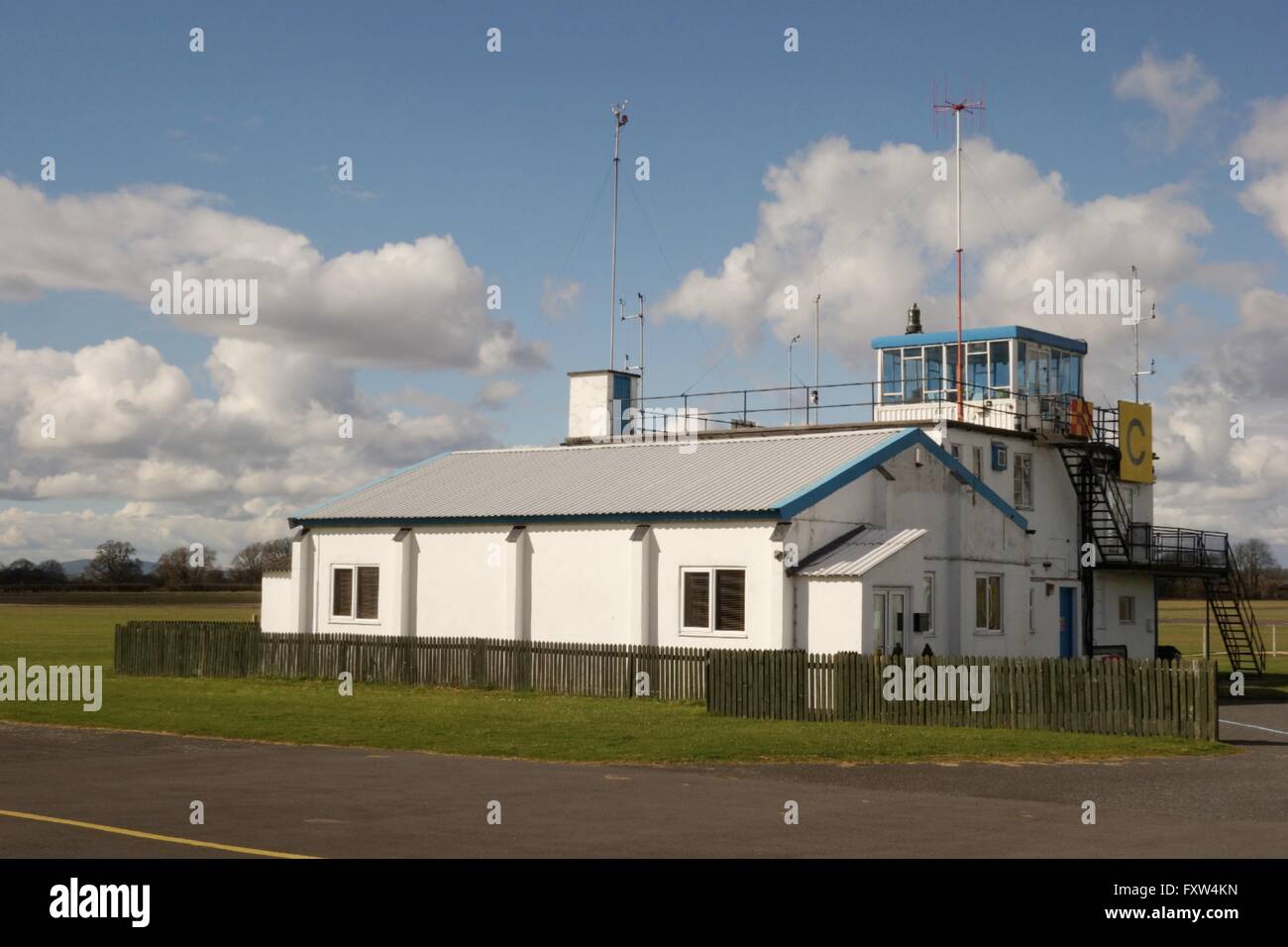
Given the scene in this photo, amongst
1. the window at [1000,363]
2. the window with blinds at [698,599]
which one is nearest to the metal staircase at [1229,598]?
the window at [1000,363]

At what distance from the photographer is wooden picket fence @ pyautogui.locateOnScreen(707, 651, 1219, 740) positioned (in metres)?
24.6

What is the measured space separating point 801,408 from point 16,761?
2780 centimetres

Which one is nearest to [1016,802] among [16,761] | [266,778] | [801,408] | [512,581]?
[266,778]

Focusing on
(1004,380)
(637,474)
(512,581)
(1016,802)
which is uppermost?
(1004,380)

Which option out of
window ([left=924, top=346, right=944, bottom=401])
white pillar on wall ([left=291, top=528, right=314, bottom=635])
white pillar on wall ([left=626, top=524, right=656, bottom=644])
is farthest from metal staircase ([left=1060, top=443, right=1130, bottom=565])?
white pillar on wall ([left=291, top=528, right=314, bottom=635])

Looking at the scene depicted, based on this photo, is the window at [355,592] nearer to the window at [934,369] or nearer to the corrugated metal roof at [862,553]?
the corrugated metal roof at [862,553]

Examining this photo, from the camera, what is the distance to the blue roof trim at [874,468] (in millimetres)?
32281

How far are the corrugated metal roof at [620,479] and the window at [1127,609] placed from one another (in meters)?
13.1

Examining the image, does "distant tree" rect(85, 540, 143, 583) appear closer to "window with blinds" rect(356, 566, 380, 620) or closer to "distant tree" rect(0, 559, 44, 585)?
"distant tree" rect(0, 559, 44, 585)

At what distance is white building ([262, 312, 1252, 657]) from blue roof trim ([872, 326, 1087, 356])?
71 mm

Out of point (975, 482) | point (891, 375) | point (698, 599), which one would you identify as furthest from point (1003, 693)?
point (891, 375)

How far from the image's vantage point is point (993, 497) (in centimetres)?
3850

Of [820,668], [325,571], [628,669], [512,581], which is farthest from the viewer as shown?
[325,571]
